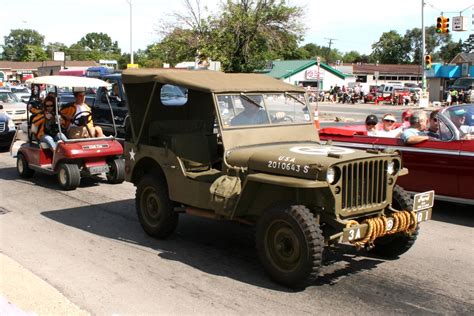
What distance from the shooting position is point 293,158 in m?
4.88

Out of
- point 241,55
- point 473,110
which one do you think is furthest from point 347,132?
point 241,55

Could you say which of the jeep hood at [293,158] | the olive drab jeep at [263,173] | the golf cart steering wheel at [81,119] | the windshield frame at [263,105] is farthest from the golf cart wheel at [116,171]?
the jeep hood at [293,158]

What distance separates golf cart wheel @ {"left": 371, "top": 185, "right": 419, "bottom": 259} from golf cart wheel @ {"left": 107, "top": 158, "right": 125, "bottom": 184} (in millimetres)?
5644

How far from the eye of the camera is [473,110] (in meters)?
7.86

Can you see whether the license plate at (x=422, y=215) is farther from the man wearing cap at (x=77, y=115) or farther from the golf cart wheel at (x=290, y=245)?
the man wearing cap at (x=77, y=115)

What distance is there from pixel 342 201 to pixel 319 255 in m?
0.53

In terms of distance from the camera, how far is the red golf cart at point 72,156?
31.0 ft

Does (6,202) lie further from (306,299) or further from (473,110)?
(473,110)

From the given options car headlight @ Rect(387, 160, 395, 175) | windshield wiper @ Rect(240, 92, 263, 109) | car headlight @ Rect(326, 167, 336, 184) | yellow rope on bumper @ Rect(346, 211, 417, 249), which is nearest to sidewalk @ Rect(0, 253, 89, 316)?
car headlight @ Rect(326, 167, 336, 184)

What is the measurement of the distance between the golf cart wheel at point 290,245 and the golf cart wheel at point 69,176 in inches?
211

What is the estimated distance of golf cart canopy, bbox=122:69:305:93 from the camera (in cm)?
580

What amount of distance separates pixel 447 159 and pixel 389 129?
1.46 m

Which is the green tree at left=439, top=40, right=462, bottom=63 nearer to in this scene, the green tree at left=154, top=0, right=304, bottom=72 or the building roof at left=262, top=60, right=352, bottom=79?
the building roof at left=262, top=60, right=352, bottom=79

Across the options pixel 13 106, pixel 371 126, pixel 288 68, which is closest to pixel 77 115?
pixel 371 126
